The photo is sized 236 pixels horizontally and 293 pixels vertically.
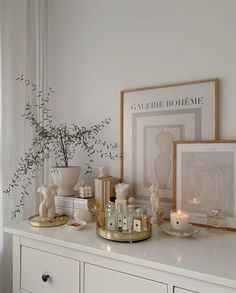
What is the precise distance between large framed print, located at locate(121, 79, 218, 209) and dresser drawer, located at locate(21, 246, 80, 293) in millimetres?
522

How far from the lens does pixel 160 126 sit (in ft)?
4.55

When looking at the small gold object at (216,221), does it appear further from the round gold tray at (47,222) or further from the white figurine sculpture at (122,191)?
the round gold tray at (47,222)

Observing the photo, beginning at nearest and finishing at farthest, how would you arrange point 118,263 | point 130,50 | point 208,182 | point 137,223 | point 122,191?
point 118,263 < point 137,223 < point 208,182 < point 122,191 < point 130,50

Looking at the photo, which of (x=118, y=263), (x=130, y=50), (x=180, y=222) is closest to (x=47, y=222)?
(x=118, y=263)

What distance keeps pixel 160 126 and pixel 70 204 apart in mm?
612

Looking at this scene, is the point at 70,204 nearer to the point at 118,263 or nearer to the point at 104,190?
the point at 104,190

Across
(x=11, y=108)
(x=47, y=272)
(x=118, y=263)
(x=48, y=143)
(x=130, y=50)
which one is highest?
(x=130, y=50)

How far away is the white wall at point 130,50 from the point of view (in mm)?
1240

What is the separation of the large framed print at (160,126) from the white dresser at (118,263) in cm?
32

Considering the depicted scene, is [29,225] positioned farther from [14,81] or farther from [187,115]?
[187,115]

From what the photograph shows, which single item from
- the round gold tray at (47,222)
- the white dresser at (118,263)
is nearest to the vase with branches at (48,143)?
the round gold tray at (47,222)

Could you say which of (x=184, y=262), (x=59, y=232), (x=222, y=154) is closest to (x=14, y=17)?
(x=59, y=232)

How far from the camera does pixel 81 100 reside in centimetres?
165

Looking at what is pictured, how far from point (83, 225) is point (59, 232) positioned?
109mm
